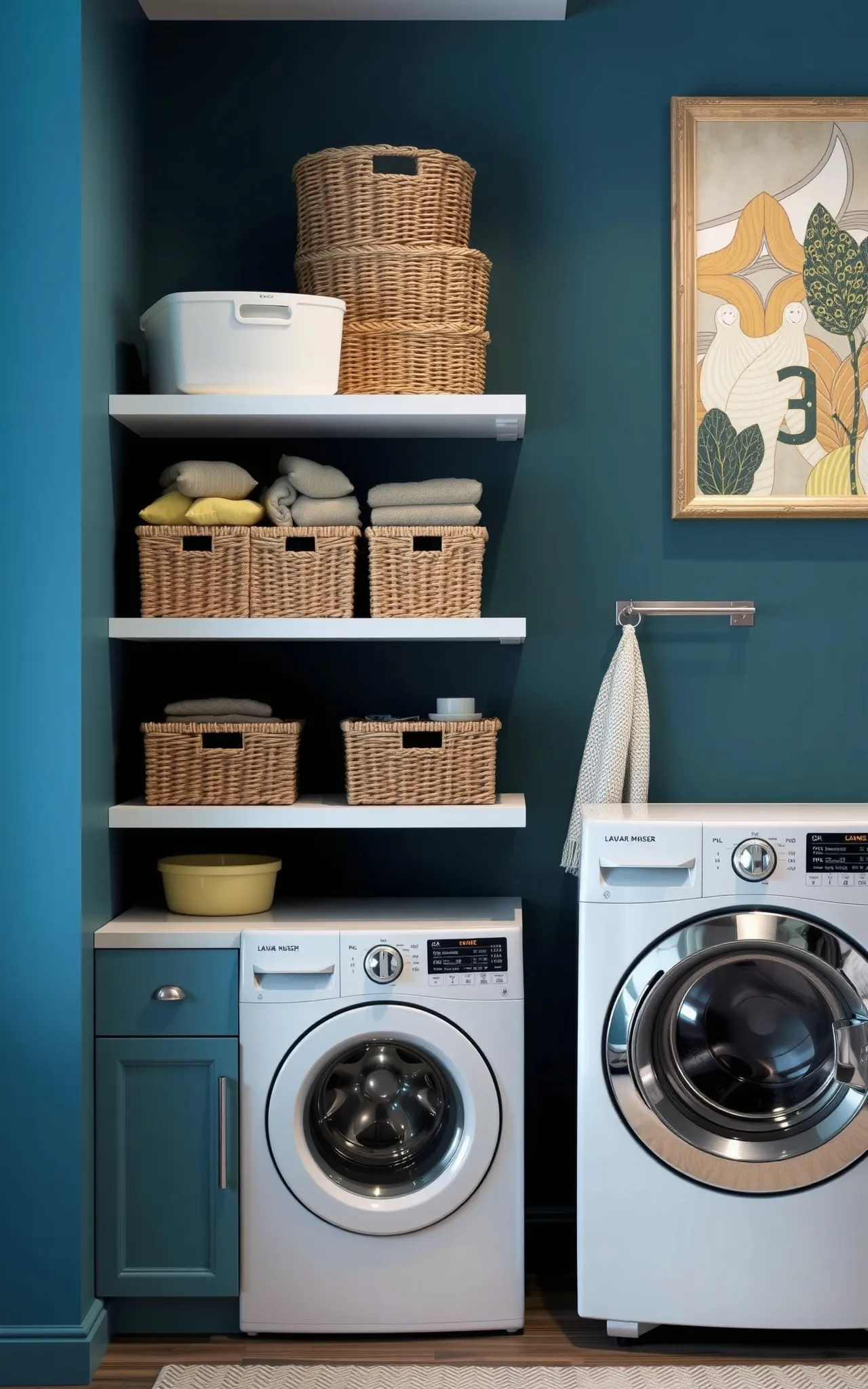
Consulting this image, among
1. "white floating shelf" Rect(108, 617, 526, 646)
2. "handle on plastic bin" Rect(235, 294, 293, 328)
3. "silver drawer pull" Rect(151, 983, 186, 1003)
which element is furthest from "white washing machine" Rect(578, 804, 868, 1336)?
"handle on plastic bin" Rect(235, 294, 293, 328)

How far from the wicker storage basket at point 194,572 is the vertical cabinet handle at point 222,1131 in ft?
2.92

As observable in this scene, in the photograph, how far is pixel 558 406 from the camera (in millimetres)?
2799

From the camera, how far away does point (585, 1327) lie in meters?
2.42

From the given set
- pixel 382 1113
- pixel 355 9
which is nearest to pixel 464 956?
pixel 382 1113

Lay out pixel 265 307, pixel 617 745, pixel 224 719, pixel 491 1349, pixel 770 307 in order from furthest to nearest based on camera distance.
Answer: pixel 770 307 < pixel 617 745 < pixel 224 719 < pixel 265 307 < pixel 491 1349

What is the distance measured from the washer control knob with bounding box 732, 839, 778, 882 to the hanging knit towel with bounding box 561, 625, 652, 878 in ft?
1.34

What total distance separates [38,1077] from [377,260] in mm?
1659

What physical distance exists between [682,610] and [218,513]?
1026 mm

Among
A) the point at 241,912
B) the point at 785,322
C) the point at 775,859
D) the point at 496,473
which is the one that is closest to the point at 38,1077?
the point at 241,912

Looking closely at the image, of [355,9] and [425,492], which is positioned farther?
[355,9]

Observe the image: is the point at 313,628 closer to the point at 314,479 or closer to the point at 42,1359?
the point at 314,479

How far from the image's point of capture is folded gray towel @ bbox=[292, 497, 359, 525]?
8.16ft

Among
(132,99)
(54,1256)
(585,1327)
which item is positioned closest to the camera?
(54,1256)

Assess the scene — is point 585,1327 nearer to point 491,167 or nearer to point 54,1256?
point 54,1256
